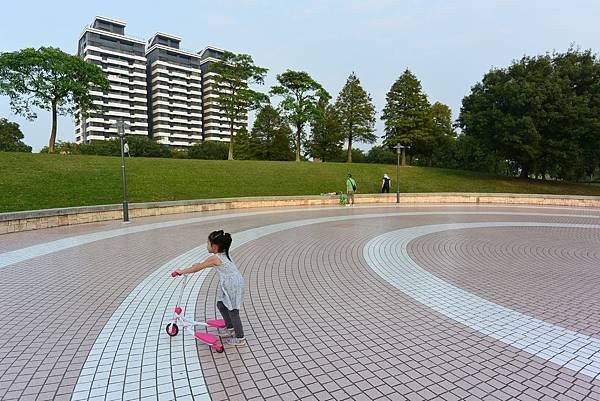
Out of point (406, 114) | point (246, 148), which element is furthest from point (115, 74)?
point (406, 114)

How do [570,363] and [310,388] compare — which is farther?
[570,363]

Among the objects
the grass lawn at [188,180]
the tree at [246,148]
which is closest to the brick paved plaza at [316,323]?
the grass lawn at [188,180]

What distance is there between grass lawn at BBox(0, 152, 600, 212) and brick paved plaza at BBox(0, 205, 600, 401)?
8493 mm

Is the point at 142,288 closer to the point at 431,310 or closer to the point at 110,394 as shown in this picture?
the point at 110,394

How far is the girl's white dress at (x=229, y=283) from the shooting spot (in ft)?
12.1

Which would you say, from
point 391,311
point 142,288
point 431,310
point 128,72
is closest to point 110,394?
point 142,288

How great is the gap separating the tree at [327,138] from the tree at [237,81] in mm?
11016

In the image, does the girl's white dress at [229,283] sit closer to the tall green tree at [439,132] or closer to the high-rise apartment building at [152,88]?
the tall green tree at [439,132]

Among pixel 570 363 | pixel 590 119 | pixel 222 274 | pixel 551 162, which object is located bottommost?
pixel 570 363

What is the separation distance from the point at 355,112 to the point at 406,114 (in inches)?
256

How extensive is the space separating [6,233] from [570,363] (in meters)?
14.8

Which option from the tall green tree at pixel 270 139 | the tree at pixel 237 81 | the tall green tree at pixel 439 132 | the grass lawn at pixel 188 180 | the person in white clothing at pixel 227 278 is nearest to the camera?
the person in white clothing at pixel 227 278

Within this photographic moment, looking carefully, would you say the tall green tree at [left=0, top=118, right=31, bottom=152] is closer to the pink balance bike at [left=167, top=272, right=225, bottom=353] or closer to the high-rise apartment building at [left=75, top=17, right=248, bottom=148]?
the high-rise apartment building at [left=75, top=17, right=248, bottom=148]

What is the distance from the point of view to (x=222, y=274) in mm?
3711
